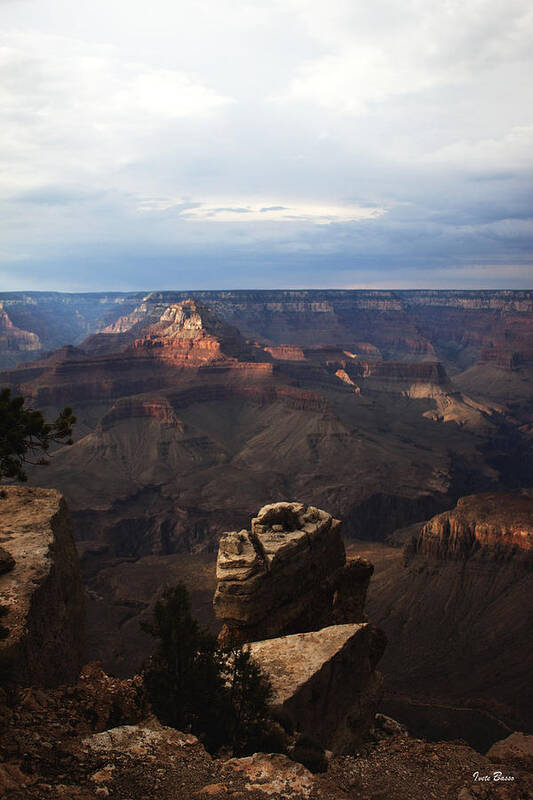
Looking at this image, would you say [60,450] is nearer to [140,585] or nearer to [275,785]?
[140,585]

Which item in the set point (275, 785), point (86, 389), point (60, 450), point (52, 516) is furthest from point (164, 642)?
point (86, 389)

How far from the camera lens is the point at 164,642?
1806 cm

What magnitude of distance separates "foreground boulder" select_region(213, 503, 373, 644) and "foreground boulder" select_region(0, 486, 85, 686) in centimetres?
704

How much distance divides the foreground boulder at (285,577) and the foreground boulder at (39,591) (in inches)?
277

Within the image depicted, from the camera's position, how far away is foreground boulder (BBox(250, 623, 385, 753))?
20.3 m

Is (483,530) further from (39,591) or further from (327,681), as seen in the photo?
(39,591)

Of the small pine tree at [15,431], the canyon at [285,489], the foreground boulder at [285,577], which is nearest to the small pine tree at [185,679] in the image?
the foreground boulder at [285,577]

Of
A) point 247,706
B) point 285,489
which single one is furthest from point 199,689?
point 285,489

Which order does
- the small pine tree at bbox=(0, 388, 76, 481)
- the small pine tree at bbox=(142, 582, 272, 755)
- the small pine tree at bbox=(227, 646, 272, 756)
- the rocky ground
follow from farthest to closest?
1. the small pine tree at bbox=(0, 388, 76, 481)
2. the small pine tree at bbox=(142, 582, 272, 755)
3. the small pine tree at bbox=(227, 646, 272, 756)
4. the rocky ground

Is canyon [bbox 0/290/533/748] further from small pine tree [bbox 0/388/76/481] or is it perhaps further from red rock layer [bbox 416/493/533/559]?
small pine tree [bbox 0/388/76/481]

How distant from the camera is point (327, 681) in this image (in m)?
22.2

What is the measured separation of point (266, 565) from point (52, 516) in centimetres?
1037

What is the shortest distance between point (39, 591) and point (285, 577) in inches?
506

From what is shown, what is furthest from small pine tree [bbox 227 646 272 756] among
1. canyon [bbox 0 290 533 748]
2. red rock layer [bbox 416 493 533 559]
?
red rock layer [bbox 416 493 533 559]
